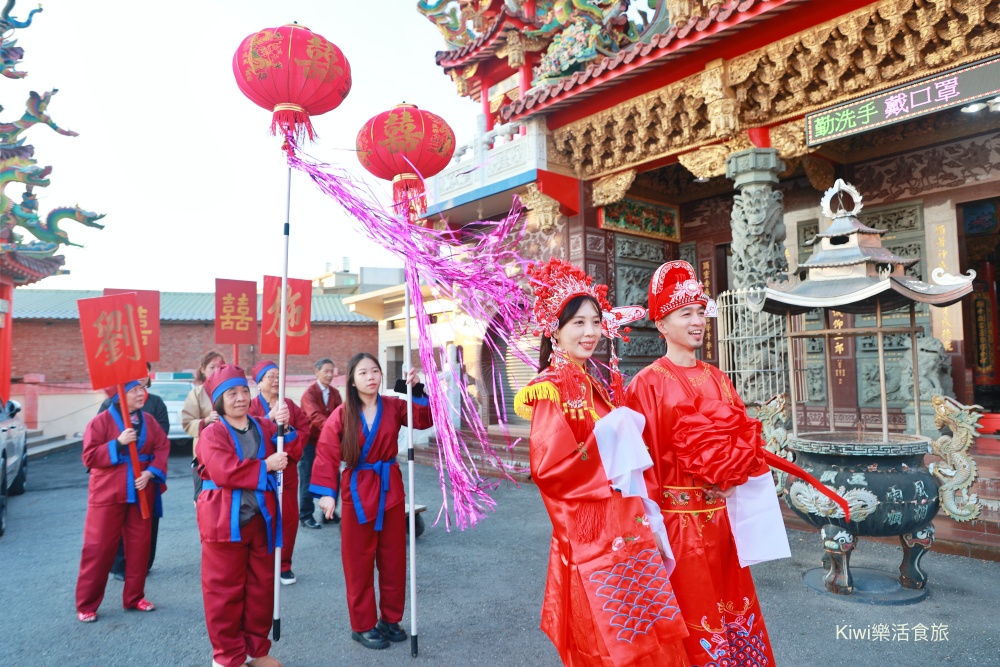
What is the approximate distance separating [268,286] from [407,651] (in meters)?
3.99

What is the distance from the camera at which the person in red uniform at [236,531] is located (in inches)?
111

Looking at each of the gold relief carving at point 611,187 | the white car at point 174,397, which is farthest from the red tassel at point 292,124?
the white car at point 174,397

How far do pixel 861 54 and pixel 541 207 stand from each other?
158 inches

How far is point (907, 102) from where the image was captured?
17.2 ft

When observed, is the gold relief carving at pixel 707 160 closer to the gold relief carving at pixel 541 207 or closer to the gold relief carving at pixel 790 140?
the gold relief carving at pixel 790 140

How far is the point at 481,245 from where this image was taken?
3074mm

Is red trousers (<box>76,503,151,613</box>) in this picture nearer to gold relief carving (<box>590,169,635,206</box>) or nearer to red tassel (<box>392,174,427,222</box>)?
red tassel (<box>392,174,427,222</box>)

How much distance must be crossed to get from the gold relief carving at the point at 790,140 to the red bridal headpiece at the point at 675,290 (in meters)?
4.42

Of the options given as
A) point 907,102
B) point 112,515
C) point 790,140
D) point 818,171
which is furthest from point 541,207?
point 112,515

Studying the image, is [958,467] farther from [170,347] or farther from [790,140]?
[170,347]

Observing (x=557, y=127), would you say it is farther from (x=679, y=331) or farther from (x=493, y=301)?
(x=679, y=331)

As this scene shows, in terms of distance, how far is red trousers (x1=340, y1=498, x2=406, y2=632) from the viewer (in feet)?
10.5

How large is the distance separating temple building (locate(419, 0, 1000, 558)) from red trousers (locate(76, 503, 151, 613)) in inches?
123

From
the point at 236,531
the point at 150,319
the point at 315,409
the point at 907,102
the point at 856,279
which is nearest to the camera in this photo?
the point at 236,531
